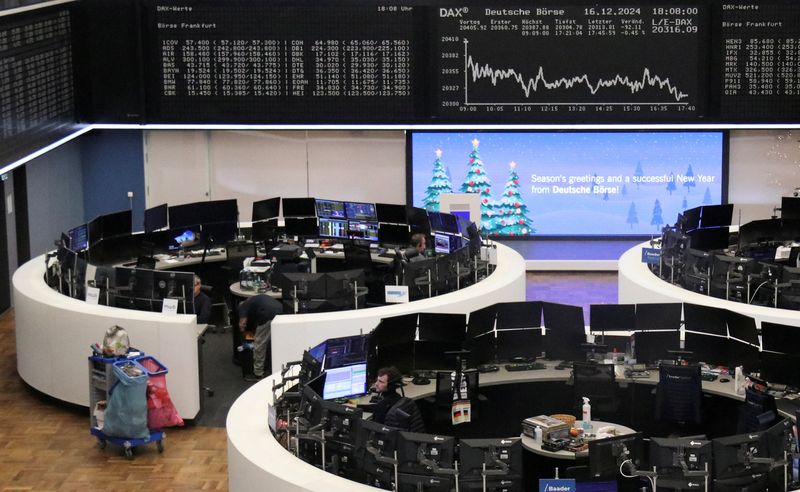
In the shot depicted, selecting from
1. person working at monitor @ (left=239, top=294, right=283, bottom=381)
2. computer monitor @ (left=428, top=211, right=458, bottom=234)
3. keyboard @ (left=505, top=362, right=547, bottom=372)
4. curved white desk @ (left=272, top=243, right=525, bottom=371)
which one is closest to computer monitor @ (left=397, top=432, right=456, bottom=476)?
keyboard @ (left=505, top=362, right=547, bottom=372)

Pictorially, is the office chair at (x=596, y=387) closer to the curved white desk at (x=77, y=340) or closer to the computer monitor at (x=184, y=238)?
the curved white desk at (x=77, y=340)

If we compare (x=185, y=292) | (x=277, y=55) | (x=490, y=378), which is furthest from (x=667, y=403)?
(x=277, y=55)

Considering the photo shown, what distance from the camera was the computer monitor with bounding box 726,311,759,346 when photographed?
11.3 meters

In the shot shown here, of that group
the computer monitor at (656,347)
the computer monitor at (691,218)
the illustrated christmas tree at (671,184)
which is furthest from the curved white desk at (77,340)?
the illustrated christmas tree at (671,184)

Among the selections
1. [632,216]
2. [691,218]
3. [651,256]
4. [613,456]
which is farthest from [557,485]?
[632,216]

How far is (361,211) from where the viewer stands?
54.1ft

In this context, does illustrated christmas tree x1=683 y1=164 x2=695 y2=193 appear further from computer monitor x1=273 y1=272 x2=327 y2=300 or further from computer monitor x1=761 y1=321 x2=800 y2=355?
computer monitor x1=761 y1=321 x2=800 y2=355

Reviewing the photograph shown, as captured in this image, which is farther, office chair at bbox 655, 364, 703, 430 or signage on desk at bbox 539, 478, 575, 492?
office chair at bbox 655, 364, 703, 430

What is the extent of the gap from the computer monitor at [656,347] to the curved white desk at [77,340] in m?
3.92

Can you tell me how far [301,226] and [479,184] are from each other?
9.19 ft

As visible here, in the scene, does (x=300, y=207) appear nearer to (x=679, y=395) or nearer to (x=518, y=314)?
(x=518, y=314)

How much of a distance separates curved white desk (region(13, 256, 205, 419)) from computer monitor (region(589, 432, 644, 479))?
460 centimetres

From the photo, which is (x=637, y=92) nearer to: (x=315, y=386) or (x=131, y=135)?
(x=131, y=135)

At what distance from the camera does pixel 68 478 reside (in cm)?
1122
